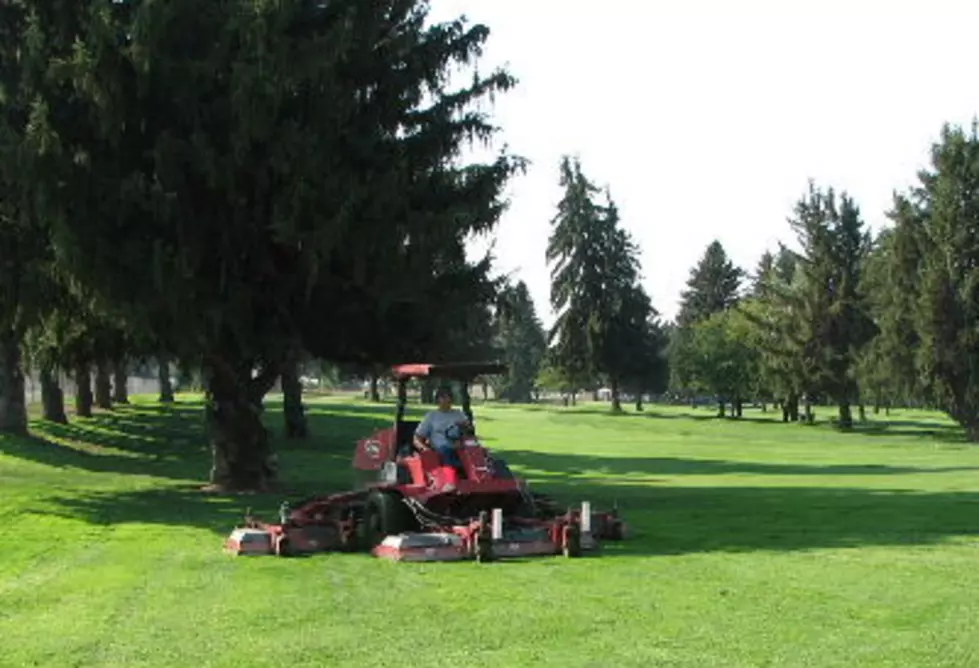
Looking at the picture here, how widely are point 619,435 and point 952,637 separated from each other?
52.2 meters

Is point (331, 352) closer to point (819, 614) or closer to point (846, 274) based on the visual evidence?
point (819, 614)

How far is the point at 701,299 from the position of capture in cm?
14662

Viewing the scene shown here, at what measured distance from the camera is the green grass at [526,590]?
28.1 ft

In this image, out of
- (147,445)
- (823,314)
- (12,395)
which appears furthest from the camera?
(823,314)

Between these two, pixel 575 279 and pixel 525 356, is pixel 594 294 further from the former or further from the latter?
pixel 525 356

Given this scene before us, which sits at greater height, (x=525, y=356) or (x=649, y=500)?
(x=525, y=356)

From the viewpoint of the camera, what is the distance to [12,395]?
3378 cm

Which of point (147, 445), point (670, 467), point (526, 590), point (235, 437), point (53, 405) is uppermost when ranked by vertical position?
point (53, 405)

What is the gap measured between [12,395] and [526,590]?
26477 millimetres

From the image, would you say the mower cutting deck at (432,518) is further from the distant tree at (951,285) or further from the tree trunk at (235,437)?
the distant tree at (951,285)

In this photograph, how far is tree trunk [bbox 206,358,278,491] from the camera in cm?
2417

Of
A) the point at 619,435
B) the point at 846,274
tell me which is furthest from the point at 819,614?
the point at 846,274

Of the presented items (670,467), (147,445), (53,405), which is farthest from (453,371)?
(53,405)

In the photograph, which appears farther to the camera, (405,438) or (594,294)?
(594,294)
